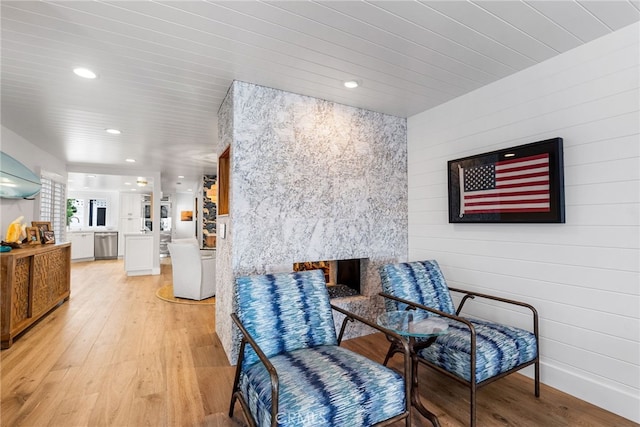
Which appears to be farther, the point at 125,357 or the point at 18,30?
the point at 125,357

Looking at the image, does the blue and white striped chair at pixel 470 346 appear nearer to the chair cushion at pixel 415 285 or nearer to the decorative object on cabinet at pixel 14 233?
the chair cushion at pixel 415 285

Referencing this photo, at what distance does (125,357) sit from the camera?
2703 mm

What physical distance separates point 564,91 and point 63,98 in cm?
435

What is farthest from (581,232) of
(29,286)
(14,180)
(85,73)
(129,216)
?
(129,216)

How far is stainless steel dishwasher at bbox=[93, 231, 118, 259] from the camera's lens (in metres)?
9.20

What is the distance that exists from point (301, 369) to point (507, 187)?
2157mm

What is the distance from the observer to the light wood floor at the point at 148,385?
1884mm

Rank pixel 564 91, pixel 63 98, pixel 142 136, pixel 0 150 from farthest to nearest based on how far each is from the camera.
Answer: pixel 142 136, pixel 0 150, pixel 63 98, pixel 564 91

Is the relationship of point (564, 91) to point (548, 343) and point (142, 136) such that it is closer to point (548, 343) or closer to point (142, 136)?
point (548, 343)

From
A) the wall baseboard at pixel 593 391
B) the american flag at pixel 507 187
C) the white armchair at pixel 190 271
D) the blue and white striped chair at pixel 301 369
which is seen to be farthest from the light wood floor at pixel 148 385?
the american flag at pixel 507 187

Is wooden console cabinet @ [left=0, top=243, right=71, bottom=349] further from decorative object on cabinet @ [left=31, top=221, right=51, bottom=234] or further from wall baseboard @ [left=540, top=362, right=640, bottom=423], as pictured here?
wall baseboard @ [left=540, top=362, right=640, bottom=423]

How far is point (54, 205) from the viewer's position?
5.58 metres

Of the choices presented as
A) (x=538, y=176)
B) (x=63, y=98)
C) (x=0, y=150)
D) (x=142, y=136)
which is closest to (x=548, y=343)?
(x=538, y=176)

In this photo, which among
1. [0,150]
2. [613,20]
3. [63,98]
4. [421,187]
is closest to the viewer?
[613,20]
